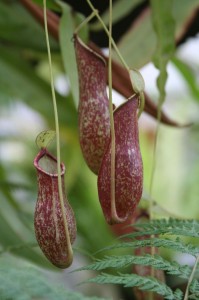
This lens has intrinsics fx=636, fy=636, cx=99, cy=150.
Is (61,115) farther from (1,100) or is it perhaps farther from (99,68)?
(99,68)

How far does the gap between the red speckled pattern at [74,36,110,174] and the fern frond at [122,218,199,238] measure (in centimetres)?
10

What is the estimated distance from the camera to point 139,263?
54 centimetres

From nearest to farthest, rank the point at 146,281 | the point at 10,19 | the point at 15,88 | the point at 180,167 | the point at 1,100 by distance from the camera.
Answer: the point at 146,281 → the point at 10,19 → the point at 15,88 → the point at 1,100 → the point at 180,167

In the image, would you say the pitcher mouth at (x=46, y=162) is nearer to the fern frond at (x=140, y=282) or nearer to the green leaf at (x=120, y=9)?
the fern frond at (x=140, y=282)

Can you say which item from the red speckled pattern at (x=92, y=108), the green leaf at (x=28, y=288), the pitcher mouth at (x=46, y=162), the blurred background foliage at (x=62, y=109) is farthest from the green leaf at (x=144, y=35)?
the green leaf at (x=28, y=288)

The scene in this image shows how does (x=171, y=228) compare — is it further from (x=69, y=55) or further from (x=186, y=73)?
(x=186, y=73)

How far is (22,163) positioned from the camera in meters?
1.91

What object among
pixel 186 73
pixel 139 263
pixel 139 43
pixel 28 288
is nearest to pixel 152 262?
pixel 139 263

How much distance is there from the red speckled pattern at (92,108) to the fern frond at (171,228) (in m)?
0.10

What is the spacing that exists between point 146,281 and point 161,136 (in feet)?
5.42

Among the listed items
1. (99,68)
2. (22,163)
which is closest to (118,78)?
(99,68)

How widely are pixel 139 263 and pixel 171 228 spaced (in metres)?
0.07

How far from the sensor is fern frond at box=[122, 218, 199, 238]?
578 mm

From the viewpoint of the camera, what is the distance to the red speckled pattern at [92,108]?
2.18ft
